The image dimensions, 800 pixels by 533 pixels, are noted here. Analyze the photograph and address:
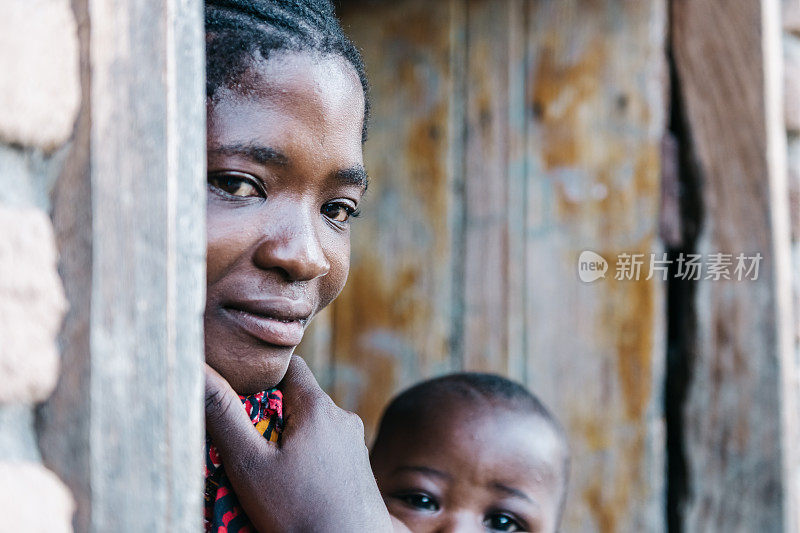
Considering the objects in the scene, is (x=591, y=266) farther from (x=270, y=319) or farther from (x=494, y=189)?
(x=270, y=319)

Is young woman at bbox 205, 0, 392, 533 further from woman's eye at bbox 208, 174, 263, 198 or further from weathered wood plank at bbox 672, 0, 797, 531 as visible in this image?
weathered wood plank at bbox 672, 0, 797, 531

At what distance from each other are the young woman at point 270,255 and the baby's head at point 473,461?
0.58m

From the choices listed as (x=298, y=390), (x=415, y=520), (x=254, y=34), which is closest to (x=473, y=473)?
(x=415, y=520)

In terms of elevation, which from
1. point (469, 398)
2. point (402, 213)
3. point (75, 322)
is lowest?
point (469, 398)

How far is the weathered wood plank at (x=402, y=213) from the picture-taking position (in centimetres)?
229

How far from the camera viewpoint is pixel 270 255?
945 mm

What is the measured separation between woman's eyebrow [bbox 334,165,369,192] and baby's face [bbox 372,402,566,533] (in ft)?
2.29

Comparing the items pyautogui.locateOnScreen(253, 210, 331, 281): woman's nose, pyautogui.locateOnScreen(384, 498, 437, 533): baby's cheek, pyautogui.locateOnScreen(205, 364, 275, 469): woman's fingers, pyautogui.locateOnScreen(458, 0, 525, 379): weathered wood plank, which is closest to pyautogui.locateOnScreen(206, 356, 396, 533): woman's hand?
pyautogui.locateOnScreen(205, 364, 275, 469): woman's fingers

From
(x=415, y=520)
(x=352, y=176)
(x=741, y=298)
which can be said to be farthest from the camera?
(x=741, y=298)

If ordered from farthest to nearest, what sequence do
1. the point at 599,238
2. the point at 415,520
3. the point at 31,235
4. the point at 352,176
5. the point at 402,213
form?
1. the point at 402,213
2. the point at 599,238
3. the point at 415,520
4. the point at 352,176
5. the point at 31,235

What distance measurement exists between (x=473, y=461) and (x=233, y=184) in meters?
0.88

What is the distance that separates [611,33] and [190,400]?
1.69 m

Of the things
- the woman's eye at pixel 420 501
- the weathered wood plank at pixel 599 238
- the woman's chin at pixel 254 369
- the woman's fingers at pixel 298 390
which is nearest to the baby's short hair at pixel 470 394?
the woman's eye at pixel 420 501

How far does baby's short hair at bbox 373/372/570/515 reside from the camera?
67.6 inches
